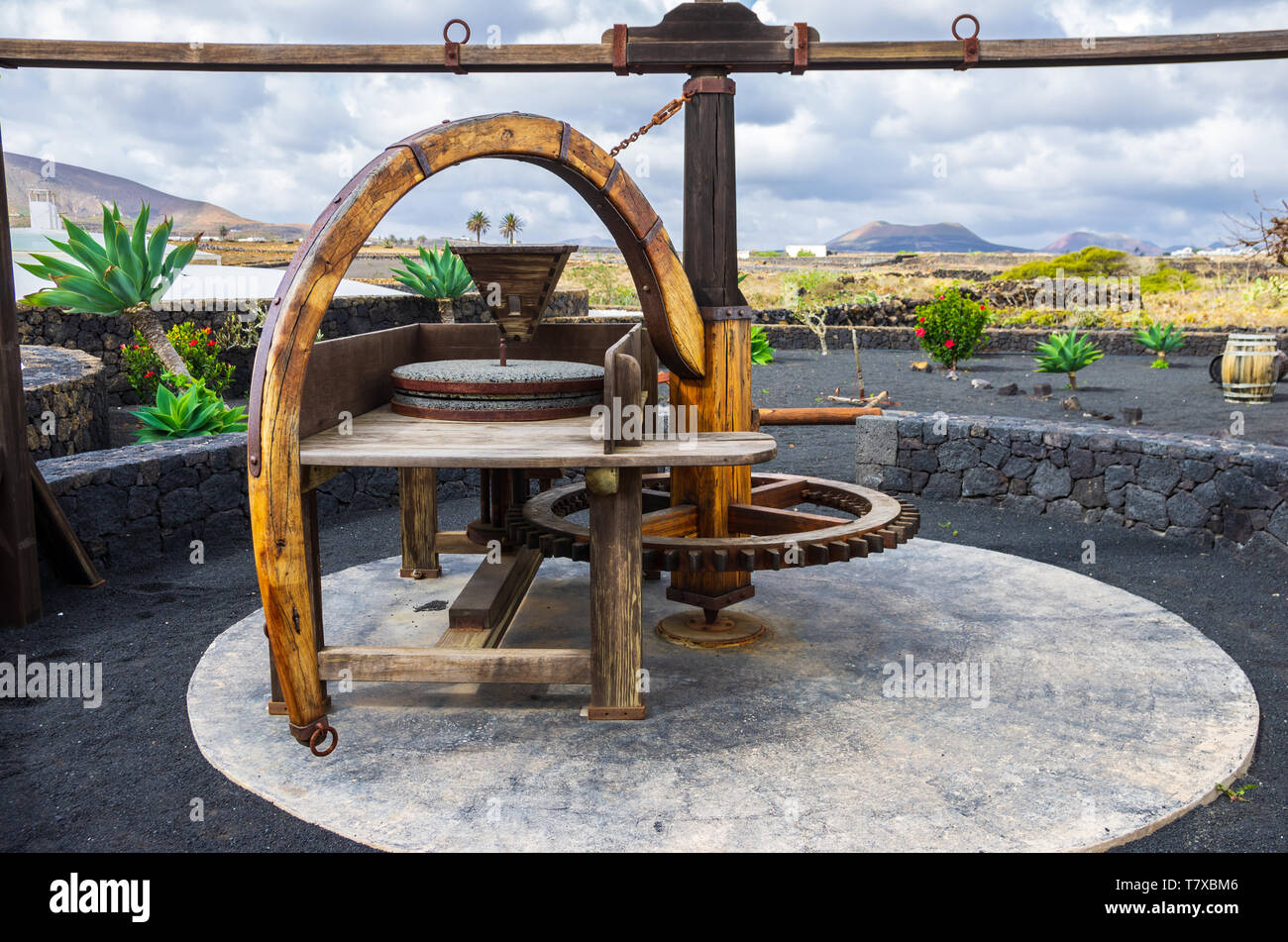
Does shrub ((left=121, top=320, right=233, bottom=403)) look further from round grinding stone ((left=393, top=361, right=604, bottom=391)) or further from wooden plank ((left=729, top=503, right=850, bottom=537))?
wooden plank ((left=729, top=503, right=850, bottom=537))

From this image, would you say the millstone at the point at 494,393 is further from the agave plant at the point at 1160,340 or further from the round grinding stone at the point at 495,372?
the agave plant at the point at 1160,340

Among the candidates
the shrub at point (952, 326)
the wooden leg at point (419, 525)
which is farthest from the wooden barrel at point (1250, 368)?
the wooden leg at point (419, 525)

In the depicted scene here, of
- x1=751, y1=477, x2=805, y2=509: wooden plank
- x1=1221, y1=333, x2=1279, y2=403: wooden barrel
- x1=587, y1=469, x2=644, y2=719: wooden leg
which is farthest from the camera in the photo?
x1=1221, y1=333, x2=1279, y2=403: wooden barrel

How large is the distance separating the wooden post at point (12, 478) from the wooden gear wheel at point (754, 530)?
2581mm

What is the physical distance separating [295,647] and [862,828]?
6.25 ft

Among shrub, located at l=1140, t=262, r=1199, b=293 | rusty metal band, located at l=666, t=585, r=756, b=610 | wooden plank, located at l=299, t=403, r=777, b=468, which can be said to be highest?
shrub, located at l=1140, t=262, r=1199, b=293

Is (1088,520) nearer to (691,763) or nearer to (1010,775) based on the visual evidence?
(1010,775)

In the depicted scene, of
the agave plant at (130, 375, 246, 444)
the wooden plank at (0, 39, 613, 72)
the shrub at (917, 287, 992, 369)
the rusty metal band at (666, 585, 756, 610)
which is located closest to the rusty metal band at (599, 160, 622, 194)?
the wooden plank at (0, 39, 613, 72)

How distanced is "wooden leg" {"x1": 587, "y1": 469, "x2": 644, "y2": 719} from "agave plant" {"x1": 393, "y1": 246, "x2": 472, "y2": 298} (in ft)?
38.0

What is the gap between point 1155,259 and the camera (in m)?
48.9

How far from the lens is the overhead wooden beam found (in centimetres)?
437

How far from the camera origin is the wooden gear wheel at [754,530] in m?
3.72

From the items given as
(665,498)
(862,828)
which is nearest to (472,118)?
(665,498)

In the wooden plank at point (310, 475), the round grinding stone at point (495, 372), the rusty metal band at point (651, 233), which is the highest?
the rusty metal band at point (651, 233)
